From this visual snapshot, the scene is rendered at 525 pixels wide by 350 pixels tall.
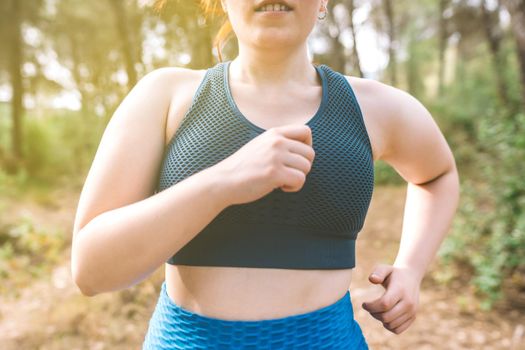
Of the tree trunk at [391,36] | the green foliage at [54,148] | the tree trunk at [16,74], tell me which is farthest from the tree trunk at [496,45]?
the tree trunk at [16,74]

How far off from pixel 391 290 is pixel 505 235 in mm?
3488

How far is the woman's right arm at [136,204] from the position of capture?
2.86 ft

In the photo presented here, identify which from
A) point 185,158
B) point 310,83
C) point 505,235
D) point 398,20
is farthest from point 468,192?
point 398,20

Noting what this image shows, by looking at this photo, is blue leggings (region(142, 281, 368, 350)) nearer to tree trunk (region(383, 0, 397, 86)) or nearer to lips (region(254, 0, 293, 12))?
lips (region(254, 0, 293, 12))

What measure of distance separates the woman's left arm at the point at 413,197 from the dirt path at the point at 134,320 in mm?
2796

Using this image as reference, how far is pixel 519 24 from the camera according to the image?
191 inches

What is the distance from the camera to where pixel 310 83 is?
1238mm

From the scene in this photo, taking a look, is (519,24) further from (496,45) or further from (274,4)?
(496,45)

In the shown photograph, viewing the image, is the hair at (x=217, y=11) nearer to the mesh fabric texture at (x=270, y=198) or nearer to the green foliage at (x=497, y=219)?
the mesh fabric texture at (x=270, y=198)

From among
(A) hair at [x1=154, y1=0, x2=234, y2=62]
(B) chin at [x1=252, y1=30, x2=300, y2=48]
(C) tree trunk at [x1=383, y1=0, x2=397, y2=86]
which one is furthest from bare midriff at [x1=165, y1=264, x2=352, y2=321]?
(C) tree trunk at [x1=383, y1=0, x2=397, y2=86]

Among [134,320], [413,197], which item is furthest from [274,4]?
[134,320]

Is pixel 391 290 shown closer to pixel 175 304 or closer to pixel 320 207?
pixel 320 207

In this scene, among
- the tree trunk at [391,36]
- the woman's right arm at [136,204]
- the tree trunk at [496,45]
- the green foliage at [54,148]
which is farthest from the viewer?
the tree trunk at [391,36]

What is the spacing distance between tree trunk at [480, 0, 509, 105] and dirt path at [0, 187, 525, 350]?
4.79m
